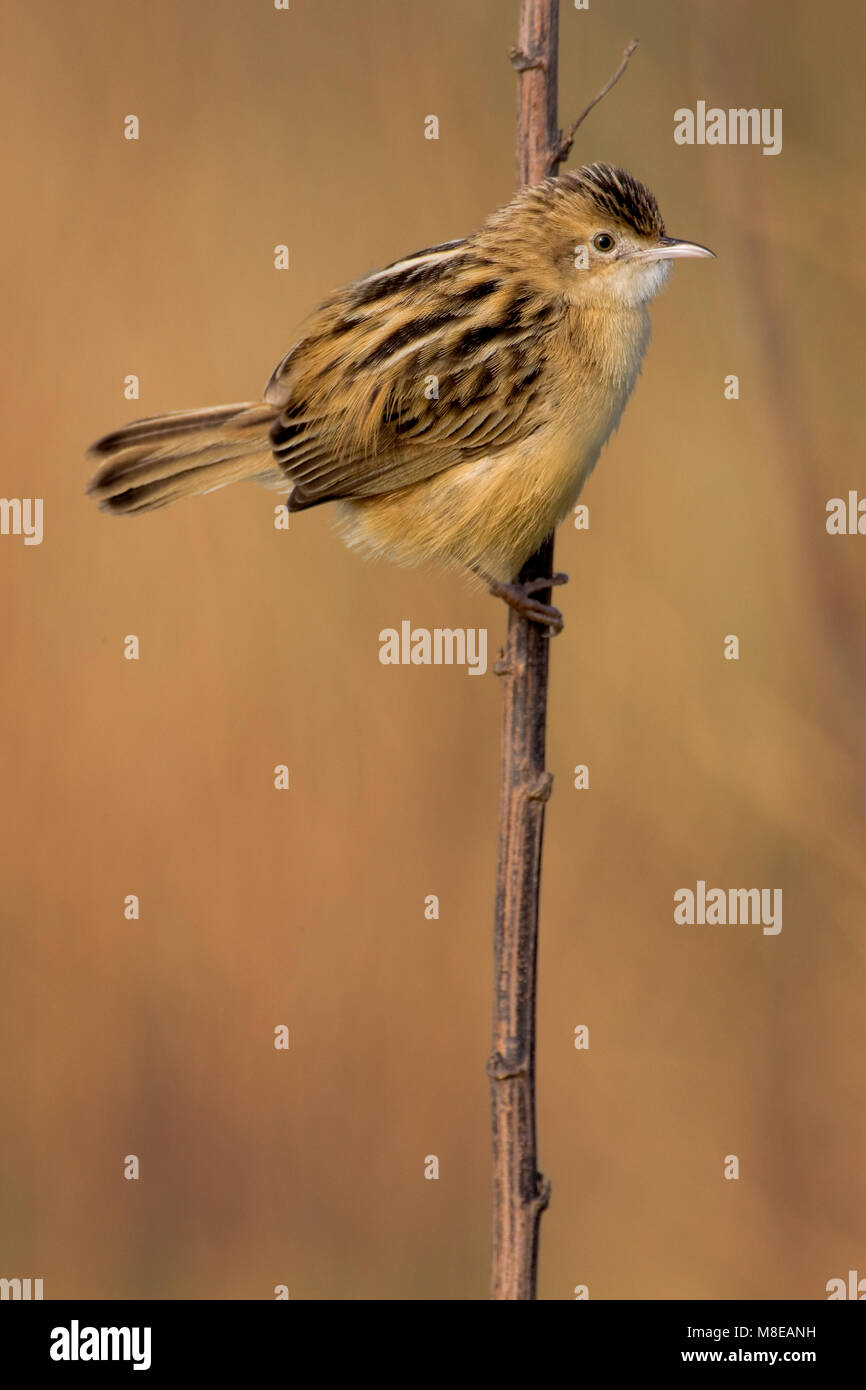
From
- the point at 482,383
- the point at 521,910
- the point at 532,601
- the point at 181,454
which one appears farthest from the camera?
the point at 181,454

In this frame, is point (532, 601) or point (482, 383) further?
point (482, 383)

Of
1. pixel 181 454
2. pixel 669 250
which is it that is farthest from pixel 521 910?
pixel 669 250

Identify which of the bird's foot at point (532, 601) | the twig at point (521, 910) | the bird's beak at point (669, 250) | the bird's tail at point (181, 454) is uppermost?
the bird's beak at point (669, 250)

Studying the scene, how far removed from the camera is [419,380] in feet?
11.5

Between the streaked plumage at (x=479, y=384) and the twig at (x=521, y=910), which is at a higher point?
the streaked plumage at (x=479, y=384)

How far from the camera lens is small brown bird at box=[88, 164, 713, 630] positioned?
350 centimetres

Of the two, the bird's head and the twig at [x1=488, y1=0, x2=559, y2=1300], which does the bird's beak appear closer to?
the bird's head

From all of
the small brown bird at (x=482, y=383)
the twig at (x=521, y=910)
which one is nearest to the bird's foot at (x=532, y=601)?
the small brown bird at (x=482, y=383)

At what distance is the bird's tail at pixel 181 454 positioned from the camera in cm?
378

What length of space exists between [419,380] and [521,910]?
138 cm

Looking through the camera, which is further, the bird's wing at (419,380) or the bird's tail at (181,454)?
the bird's tail at (181,454)

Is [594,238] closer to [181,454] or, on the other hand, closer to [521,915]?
[181,454]

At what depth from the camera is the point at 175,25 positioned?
496cm

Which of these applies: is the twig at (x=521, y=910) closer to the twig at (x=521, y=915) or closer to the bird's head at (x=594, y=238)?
the twig at (x=521, y=915)
